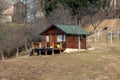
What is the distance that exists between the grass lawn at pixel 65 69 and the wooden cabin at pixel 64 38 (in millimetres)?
9585

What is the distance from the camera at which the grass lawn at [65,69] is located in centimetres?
2247

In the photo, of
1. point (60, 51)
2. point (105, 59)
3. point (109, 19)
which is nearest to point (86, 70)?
point (105, 59)

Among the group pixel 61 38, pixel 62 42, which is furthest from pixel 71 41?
pixel 61 38

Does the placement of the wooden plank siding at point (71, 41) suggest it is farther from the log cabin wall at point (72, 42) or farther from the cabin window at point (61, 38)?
the cabin window at point (61, 38)

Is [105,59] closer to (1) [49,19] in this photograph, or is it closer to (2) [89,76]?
(2) [89,76]

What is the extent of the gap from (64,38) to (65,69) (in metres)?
14.6

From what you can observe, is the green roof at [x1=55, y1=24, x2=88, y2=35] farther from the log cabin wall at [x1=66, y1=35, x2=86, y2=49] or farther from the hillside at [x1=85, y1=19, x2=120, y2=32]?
the hillside at [x1=85, y1=19, x2=120, y2=32]

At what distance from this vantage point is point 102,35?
177ft

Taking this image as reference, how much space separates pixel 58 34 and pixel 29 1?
3015cm

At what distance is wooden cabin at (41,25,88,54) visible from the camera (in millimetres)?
38969

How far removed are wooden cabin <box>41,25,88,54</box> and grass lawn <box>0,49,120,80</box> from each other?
31.4 feet

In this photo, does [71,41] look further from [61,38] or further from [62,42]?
[61,38]

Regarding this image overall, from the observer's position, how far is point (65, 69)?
971 inches

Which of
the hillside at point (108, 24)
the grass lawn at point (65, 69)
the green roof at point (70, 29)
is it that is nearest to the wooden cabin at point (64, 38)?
the green roof at point (70, 29)
